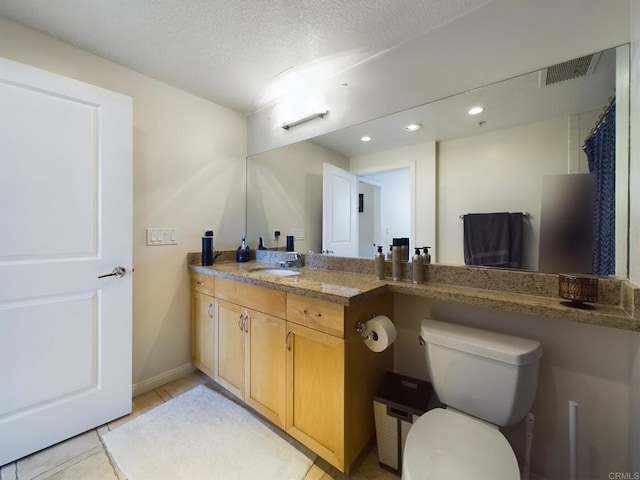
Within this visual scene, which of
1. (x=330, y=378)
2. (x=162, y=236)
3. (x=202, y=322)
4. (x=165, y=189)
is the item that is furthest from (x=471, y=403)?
(x=165, y=189)

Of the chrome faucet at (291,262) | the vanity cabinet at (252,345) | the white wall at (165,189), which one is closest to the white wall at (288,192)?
the chrome faucet at (291,262)

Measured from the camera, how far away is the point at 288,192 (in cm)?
231

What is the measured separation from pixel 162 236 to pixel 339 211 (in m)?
1.36

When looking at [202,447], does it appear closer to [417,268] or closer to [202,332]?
[202,332]

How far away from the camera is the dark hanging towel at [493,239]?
48.6 inches

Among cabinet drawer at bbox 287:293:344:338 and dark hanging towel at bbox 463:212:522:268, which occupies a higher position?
dark hanging towel at bbox 463:212:522:268

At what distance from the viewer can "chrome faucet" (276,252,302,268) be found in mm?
2025

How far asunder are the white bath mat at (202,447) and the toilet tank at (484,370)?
83 centimetres

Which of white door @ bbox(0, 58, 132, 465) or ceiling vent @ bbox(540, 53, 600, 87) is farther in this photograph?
white door @ bbox(0, 58, 132, 465)

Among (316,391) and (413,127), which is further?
(413,127)

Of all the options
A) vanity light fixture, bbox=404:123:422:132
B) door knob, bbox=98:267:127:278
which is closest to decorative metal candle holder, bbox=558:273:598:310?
vanity light fixture, bbox=404:123:422:132

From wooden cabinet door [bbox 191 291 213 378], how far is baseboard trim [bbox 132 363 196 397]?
0.08 meters

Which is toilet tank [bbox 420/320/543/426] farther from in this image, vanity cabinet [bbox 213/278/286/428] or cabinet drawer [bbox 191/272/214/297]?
cabinet drawer [bbox 191/272/214/297]

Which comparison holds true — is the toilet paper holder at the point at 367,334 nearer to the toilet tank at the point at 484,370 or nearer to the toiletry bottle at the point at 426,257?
the toilet tank at the point at 484,370
